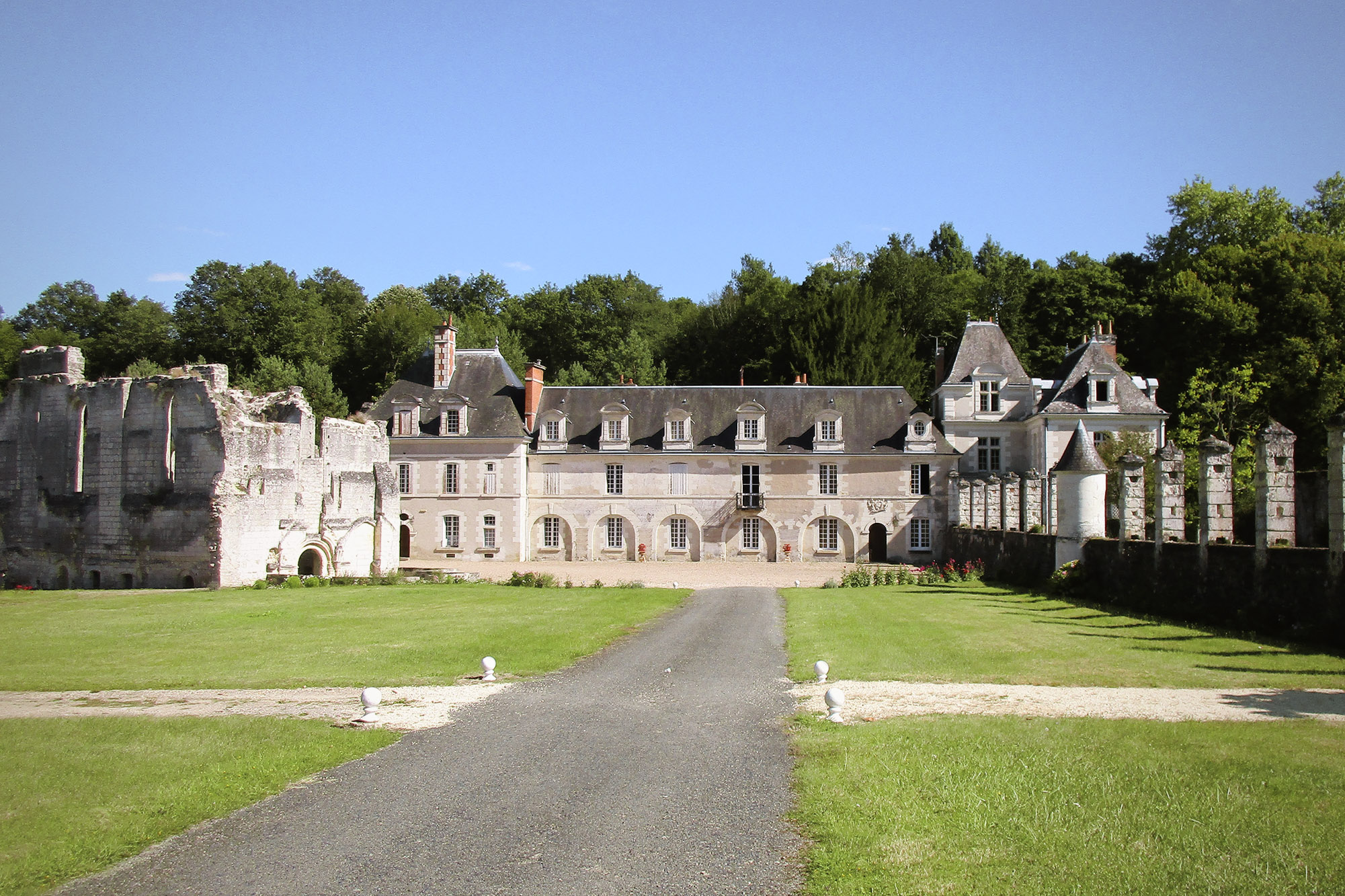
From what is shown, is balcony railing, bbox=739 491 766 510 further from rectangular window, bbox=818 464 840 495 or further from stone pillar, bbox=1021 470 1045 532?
stone pillar, bbox=1021 470 1045 532

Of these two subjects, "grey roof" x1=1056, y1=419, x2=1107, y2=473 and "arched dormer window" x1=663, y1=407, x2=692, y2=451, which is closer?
"grey roof" x1=1056, y1=419, x2=1107, y2=473

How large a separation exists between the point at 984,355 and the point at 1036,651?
30883 millimetres

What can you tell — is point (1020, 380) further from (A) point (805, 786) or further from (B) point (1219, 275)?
(A) point (805, 786)

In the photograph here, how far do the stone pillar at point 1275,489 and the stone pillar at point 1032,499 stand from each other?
1173 cm

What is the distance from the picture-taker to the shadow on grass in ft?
28.0

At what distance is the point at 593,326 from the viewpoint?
5850cm

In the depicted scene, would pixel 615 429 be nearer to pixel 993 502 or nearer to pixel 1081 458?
pixel 993 502

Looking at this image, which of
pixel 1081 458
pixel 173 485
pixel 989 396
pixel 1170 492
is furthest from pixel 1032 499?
pixel 173 485

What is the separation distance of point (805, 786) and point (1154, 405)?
35.8m

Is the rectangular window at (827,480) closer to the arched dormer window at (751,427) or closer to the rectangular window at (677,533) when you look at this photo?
the arched dormer window at (751,427)

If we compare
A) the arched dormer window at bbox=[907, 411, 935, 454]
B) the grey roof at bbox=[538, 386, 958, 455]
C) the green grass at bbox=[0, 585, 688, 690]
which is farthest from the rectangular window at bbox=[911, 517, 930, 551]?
the green grass at bbox=[0, 585, 688, 690]

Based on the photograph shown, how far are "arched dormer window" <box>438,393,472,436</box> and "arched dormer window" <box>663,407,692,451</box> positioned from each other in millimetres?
7928

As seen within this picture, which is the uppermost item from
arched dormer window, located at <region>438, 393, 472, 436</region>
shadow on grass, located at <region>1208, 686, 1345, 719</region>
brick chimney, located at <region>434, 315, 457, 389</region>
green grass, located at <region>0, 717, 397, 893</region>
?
brick chimney, located at <region>434, 315, 457, 389</region>

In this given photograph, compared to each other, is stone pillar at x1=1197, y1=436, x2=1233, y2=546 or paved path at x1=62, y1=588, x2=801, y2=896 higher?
stone pillar at x1=1197, y1=436, x2=1233, y2=546
